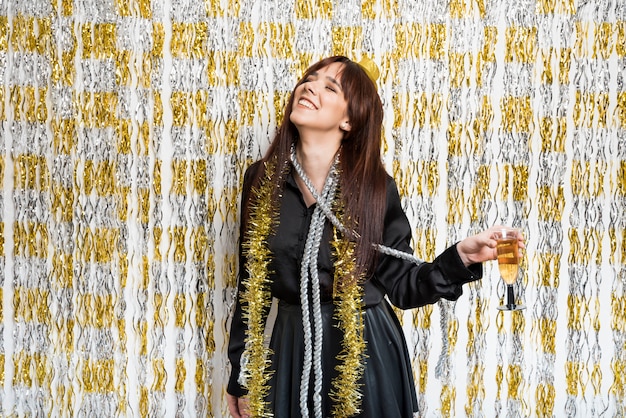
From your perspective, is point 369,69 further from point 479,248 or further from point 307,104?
point 479,248

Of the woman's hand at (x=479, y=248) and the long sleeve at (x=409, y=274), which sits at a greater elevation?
the woman's hand at (x=479, y=248)

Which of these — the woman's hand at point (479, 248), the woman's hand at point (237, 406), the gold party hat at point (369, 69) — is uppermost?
the gold party hat at point (369, 69)

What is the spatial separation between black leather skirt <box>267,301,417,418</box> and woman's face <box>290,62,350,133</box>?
16.4 inches

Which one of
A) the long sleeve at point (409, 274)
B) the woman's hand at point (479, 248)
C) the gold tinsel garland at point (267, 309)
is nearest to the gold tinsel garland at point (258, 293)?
the gold tinsel garland at point (267, 309)

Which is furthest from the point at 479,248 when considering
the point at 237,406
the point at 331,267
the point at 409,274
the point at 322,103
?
the point at 237,406

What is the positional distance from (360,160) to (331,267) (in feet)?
0.85

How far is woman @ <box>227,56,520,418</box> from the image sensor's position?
1556mm

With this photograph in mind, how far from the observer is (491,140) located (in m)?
2.16

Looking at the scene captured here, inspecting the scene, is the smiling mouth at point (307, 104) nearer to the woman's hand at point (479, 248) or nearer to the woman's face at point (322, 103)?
the woman's face at point (322, 103)

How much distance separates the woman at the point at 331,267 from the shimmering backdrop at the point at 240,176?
18.8 inches

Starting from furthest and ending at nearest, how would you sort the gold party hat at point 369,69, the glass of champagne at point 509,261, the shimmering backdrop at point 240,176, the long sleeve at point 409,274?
the shimmering backdrop at point 240,176, the gold party hat at point 369,69, the long sleeve at point 409,274, the glass of champagne at point 509,261

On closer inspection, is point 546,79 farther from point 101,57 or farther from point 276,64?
point 101,57

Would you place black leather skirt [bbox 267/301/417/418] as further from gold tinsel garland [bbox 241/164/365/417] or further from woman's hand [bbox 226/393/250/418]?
woman's hand [bbox 226/393/250/418]

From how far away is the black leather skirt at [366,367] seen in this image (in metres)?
1.57
